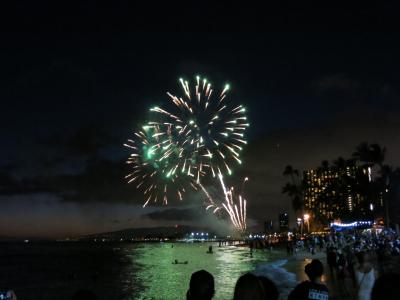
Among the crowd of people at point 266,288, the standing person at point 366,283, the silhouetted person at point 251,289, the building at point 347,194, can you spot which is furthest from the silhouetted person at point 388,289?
the building at point 347,194

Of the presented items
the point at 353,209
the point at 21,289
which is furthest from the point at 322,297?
the point at 353,209

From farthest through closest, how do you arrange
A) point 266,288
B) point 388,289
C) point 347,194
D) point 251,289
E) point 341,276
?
point 347,194
point 341,276
point 266,288
point 251,289
point 388,289

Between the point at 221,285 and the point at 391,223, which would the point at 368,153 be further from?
the point at 221,285

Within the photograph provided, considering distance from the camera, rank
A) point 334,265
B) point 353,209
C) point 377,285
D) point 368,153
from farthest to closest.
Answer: point 353,209, point 368,153, point 334,265, point 377,285

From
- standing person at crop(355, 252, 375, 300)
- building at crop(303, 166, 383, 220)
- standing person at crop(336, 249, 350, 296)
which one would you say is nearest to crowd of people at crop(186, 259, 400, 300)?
standing person at crop(355, 252, 375, 300)

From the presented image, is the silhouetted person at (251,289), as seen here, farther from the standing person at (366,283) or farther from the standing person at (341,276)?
the standing person at (341,276)

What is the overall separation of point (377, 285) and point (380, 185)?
79233mm

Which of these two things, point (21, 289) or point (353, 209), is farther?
point (353, 209)

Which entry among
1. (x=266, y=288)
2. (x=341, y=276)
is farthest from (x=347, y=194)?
(x=266, y=288)

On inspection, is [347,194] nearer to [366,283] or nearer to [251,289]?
[366,283]

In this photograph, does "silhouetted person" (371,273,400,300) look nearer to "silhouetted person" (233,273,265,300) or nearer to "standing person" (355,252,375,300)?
"silhouetted person" (233,273,265,300)

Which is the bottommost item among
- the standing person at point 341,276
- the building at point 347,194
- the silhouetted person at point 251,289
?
the standing person at point 341,276

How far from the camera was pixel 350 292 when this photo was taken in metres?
18.7

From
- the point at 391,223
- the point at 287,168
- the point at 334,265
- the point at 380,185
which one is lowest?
the point at 334,265
